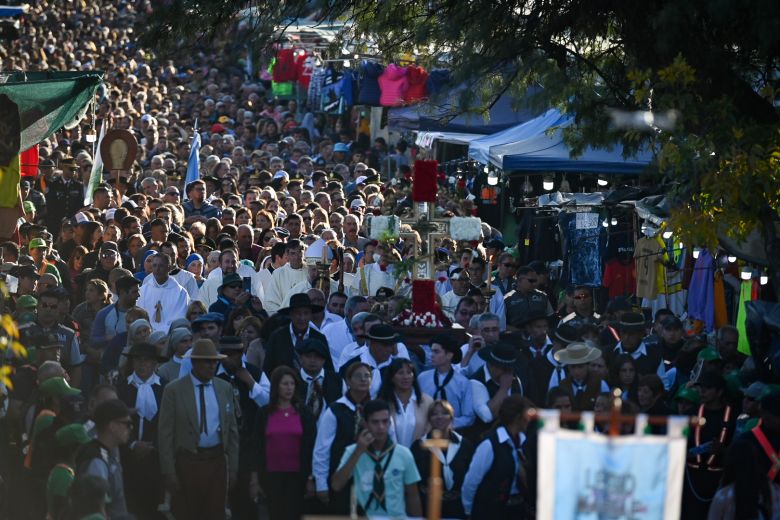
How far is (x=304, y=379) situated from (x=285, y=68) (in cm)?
2696

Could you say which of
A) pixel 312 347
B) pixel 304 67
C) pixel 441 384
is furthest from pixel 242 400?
pixel 304 67

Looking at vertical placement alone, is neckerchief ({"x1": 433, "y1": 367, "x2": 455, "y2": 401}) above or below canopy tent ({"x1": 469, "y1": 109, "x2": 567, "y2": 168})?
below

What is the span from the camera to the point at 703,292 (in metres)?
16.9

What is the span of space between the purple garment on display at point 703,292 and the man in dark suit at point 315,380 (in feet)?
17.9

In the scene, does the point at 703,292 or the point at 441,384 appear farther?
the point at 703,292

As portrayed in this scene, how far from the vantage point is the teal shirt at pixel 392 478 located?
10359mm

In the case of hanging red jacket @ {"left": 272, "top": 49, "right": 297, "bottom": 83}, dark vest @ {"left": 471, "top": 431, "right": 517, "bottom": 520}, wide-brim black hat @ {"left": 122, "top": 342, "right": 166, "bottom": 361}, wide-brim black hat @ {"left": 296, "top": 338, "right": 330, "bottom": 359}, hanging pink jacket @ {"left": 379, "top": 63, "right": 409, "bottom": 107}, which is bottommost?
dark vest @ {"left": 471, "top": 431, "right": 517, "bottom": 520}

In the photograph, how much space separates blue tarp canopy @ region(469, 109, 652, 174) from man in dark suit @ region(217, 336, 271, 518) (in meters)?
7.87

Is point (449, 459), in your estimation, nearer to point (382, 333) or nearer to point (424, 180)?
point (382, 333)

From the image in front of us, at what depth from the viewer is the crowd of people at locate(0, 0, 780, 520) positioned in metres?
10.9

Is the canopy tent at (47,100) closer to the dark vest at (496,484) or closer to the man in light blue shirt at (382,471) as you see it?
the man in light blue shirt at (382,471)

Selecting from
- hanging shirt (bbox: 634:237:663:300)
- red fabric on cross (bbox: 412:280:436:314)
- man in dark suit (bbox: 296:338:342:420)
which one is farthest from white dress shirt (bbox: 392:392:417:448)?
hanging shirt (bbox: 634:237:663:300)

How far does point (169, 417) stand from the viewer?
11750mm

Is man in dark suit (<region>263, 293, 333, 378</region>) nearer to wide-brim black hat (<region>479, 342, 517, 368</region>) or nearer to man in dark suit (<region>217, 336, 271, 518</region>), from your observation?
man in dark suit (<region>217, 336, 271, 518</region>)
